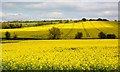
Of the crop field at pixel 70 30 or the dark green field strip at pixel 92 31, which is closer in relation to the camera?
the crop field at pixel 70 30

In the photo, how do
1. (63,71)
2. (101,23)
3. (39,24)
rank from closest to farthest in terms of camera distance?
(63,71)
(39,24)
(101,23)

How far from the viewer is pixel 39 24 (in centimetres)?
3594

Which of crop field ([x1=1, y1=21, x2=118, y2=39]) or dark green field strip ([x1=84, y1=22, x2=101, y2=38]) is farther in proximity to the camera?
dark green field strip ([x1=84, y1=22, x2=101, y2=38])

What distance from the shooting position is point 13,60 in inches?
463

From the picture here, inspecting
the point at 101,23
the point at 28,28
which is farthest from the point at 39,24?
the point at 101,23

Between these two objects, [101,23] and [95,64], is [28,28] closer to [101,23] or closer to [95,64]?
[101,23]

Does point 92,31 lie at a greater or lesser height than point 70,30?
lesser

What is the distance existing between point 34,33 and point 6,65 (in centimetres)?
2260

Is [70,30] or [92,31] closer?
[92,31]

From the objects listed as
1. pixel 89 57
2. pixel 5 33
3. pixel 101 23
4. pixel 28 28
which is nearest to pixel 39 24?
pixel 28 28

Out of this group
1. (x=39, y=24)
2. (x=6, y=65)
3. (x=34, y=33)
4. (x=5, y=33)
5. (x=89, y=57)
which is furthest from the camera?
(x=39, y=24)

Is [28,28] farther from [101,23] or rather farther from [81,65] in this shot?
[81,65]

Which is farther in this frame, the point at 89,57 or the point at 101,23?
the point at 101,23

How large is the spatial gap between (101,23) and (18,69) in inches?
1289
